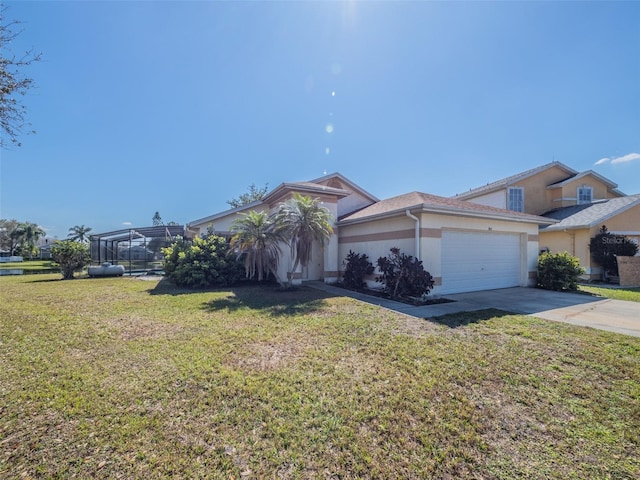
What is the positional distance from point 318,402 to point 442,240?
889 cm

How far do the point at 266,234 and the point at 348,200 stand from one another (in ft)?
22.5

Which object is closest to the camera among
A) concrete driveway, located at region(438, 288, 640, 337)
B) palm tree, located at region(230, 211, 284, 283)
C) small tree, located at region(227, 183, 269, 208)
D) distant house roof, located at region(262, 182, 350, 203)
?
concrete driveway, located at region(438, 288, 640, 337)

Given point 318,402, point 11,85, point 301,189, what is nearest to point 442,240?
point 301,189

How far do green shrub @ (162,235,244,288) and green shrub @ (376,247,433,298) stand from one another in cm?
712

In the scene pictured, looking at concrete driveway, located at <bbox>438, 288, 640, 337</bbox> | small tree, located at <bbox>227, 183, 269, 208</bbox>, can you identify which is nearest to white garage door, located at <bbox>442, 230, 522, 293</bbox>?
concrete driveway, located at <bbox>438, 288, 640, 337</bbox>

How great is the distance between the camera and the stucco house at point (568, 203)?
15094 millimetres

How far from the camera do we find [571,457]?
247 cm

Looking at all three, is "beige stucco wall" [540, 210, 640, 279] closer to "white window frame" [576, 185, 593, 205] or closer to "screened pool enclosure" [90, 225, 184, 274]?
"white window frame" [576, 185, 593, 205]

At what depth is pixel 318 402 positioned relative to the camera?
3.29 meters

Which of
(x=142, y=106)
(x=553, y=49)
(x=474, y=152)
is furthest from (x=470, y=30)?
(x=142, y=106)

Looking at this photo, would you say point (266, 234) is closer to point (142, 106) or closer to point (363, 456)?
point (142, 106)

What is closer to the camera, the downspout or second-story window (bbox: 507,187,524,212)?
the downspout

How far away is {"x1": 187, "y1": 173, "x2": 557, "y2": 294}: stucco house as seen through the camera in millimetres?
10062

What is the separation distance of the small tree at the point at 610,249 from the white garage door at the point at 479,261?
596 centimetres
